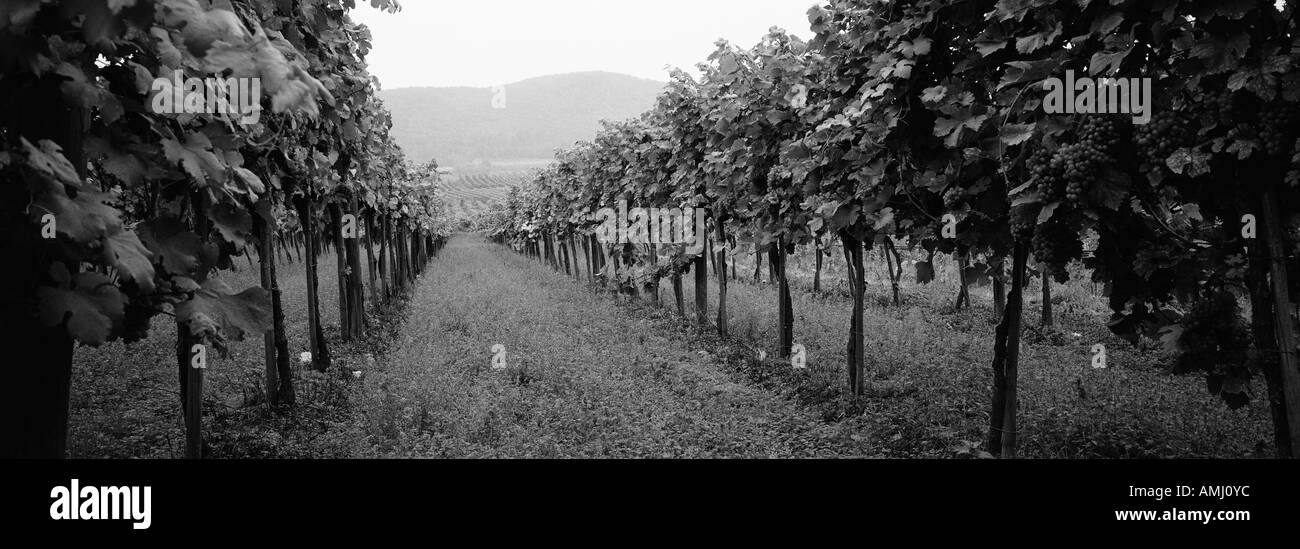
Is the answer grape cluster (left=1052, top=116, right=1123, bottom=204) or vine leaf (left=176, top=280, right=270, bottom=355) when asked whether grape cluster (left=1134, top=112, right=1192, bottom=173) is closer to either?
grape cluster (left=1052, top=116, right=1123, bottom=204)

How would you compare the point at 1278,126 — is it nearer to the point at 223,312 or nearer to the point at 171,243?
the point at 223,312

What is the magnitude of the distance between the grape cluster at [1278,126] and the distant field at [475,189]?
9485 cm

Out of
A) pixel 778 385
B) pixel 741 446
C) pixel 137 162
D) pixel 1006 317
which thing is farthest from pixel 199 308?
pixel 778 385

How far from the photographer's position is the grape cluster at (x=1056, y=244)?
4.05 m

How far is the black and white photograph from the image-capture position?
262 centimetres

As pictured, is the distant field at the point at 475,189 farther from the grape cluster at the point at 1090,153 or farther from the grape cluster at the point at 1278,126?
the grape cluster at the point at 1278,126

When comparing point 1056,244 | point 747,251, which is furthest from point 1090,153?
point 747,251

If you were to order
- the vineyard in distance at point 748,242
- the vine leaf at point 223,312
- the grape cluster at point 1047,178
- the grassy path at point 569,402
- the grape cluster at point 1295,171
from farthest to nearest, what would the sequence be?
the grassy path at point 569,402 → the grape cluster at point 1047,178 → the grape cluster at point 1295,171 → the vine leaf at point 223,312 → the vineyard in distance at point 748,242

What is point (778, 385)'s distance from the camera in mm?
8531

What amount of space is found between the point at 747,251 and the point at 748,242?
0.20 metres

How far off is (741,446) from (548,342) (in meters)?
5.59

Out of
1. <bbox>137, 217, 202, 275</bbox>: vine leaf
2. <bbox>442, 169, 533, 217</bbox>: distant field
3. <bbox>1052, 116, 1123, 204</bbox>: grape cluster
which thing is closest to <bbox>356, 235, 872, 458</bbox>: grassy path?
<bbox>1052, 116, 1123, 204</bbox>: grape cluster

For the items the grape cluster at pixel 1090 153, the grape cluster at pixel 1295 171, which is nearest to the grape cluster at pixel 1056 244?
the grape cluster at pixel 1090 153

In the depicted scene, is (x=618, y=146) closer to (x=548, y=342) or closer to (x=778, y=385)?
(x=548, y=342)
